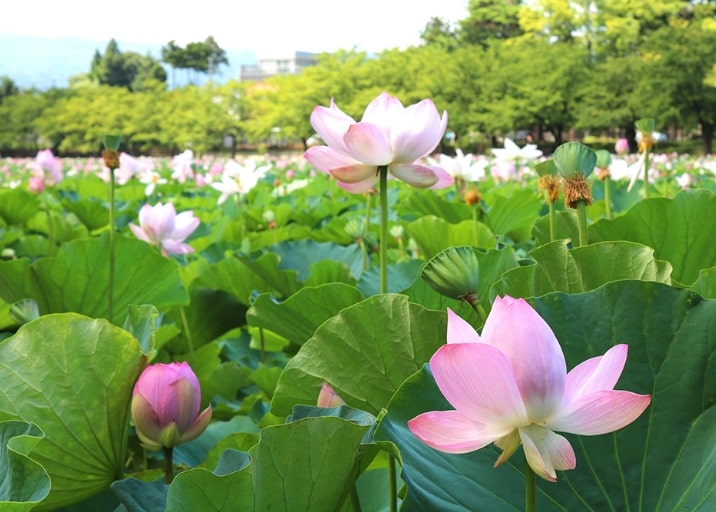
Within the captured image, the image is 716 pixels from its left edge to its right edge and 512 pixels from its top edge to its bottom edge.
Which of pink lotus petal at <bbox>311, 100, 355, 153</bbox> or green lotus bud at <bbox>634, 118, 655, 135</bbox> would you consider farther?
green lotus bud at <bbox>634, 118, 655, 135</bbox>

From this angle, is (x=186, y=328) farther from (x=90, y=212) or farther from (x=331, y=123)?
(x=90, y=212)

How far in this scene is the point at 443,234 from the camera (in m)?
1.21

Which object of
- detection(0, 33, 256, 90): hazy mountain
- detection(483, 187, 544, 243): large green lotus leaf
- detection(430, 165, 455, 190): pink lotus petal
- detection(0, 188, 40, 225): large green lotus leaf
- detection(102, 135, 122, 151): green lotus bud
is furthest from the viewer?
detection(0, 33, 256, 90): hazy mountain

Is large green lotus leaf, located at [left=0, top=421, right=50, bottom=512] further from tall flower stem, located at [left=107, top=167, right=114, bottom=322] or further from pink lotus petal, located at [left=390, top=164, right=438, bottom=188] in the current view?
tall flower stem, located at [left=107, top=167, right=114, bottom=322]

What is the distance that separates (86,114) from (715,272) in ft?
72.3

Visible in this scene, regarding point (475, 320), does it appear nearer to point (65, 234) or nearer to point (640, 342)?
point (640, 342)

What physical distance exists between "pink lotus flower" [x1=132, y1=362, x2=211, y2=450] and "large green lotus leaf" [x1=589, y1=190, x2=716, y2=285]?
492 mm

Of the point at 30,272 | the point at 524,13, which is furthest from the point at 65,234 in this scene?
the point at 524,13

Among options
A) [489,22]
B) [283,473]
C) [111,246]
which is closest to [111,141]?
[111,246]

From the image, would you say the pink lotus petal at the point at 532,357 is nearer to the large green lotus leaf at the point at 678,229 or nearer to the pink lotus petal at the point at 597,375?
the pink lotus petal at the point at 597,375

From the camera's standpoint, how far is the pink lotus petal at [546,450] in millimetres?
321

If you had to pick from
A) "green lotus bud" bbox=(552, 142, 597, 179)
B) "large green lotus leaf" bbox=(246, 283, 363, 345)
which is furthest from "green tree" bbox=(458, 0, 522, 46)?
"green lotus bud" bbox=(552, 142, 597, 179)

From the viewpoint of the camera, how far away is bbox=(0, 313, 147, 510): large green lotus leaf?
1.71ft

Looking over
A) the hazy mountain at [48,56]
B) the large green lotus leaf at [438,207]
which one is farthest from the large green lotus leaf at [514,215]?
the hazy mountain at [48,56]
